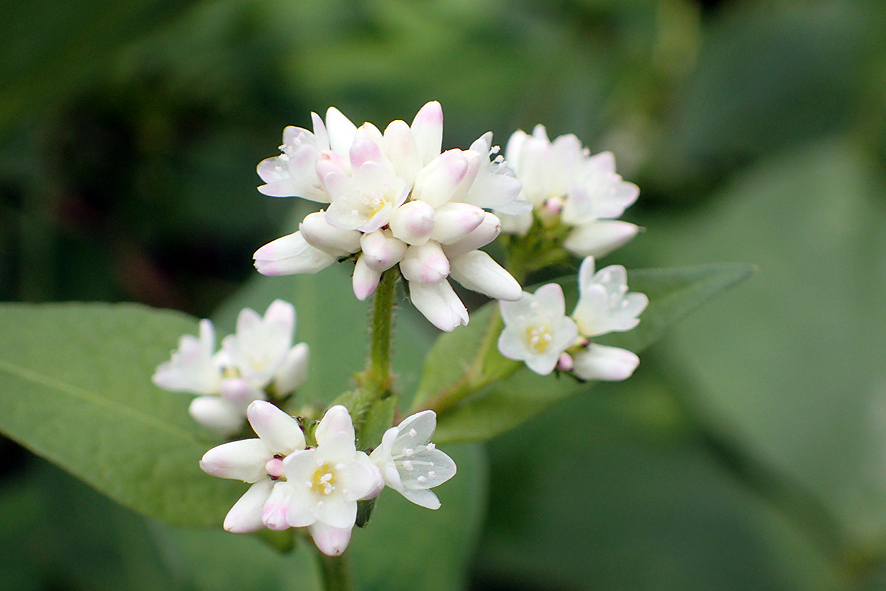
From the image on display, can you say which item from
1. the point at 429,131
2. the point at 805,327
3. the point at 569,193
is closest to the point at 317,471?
the point at 429,131

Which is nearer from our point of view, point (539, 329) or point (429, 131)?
point (429, 131)

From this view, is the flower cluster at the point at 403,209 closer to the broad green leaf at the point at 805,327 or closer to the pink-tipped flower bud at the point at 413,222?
the pink-tipped flower bud at the point at 413,222

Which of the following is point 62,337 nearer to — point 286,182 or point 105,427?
point 105,427

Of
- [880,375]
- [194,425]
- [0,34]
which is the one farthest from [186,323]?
[880,375]

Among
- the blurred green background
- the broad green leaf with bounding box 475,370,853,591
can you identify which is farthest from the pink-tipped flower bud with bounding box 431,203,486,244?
the broad green leaf with bounding box 475,370,853,591

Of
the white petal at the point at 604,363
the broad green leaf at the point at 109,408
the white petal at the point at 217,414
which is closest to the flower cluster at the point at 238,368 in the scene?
the white petal at the point at 217,414

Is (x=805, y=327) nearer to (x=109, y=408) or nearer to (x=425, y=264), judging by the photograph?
(x=425, y=264)

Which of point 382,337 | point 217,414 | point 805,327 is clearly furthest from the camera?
point 805,327

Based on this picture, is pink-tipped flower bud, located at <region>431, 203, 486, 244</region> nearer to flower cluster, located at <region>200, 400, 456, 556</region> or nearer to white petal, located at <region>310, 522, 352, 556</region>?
flower cluster, located at <region>200, 400, 456, 556</region>
